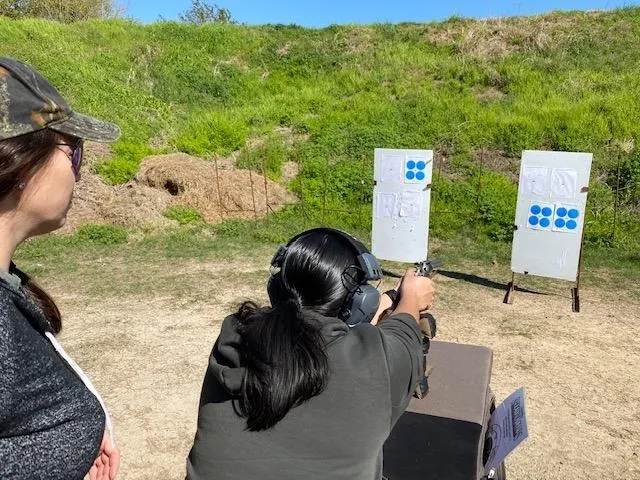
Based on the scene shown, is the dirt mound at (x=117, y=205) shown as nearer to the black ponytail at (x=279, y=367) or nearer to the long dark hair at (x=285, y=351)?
the long dark hair at (x=285, y=351)

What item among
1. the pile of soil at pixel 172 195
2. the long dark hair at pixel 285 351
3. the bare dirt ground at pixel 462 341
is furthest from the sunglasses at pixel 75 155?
the pile of soil at pixel 172 195

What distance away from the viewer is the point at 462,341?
195 inches

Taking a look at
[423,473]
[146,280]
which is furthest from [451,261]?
[423,473]

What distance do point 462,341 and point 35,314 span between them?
4.43 m

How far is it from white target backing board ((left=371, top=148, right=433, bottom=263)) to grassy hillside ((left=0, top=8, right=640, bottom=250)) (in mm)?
1687

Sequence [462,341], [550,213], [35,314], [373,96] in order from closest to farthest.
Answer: [35,314], [462,341], [550,213], [373,96]

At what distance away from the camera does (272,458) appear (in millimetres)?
1182

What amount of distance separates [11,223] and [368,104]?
11.5 metres

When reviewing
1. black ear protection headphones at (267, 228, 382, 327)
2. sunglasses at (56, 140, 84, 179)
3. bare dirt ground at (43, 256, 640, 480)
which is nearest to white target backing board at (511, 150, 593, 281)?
bare dirt ground at (43, 256, 640, 480)

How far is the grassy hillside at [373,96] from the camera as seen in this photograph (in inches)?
364

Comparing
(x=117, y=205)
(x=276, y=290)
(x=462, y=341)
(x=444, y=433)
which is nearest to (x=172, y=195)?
(x=117, y=205)

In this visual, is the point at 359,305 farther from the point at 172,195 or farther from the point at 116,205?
the point at 172,195

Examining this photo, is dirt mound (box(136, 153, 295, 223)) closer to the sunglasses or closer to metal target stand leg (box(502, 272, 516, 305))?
metal target stand leg (box(502, 272, 516, 305))

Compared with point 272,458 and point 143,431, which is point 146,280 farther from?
point 272,458
